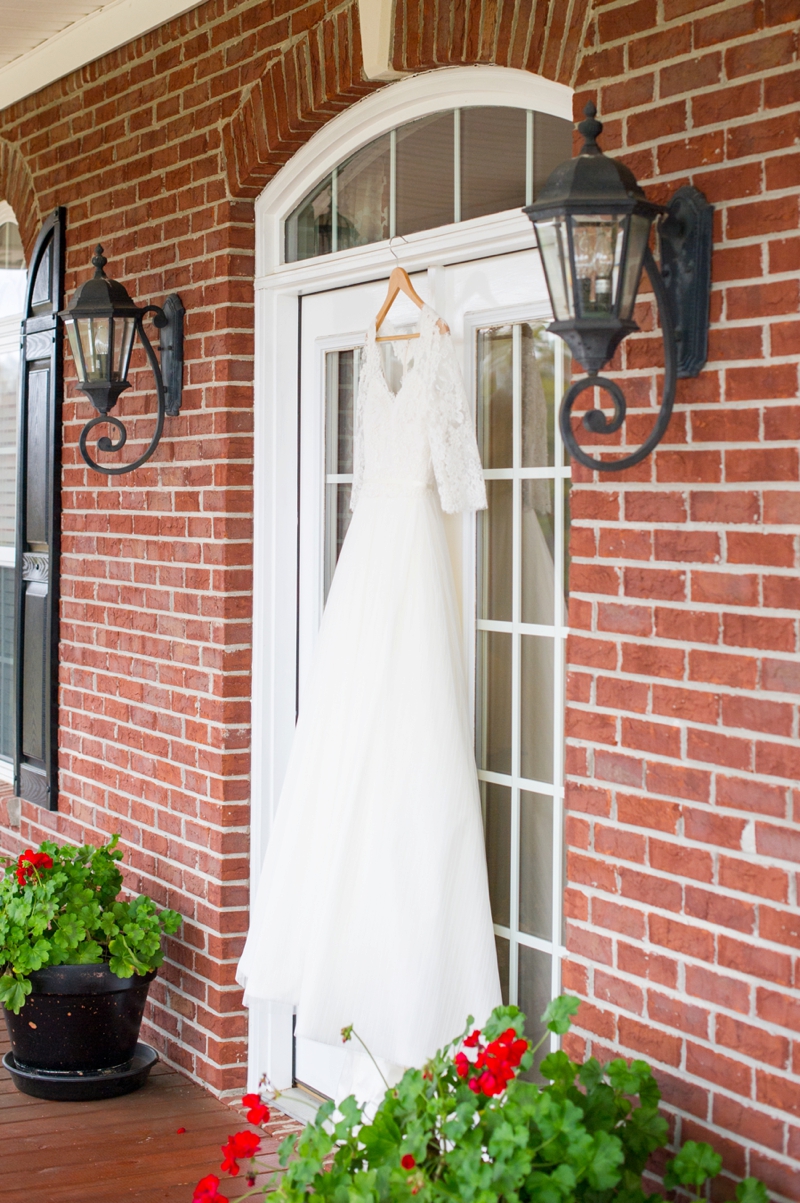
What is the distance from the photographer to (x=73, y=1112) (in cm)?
379

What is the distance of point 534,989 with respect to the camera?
10.5 feet

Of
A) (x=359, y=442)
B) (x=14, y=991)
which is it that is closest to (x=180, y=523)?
(x=359, y=442)

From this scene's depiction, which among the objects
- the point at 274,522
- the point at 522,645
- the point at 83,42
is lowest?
the point at 522,645

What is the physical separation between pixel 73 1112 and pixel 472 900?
1492 millimetres

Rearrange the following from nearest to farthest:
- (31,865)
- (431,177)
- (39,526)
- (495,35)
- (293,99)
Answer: (495,35)
(431,177)
(293,99)
(31,865)
(39,526)

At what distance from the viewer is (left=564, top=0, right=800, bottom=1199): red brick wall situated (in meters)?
2.32

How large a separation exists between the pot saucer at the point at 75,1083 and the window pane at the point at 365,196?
244 cm

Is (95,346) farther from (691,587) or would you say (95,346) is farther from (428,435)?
(691,587)

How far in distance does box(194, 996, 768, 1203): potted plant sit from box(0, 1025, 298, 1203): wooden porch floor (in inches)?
38.9

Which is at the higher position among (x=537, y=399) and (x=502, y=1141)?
(x=537, y=399)

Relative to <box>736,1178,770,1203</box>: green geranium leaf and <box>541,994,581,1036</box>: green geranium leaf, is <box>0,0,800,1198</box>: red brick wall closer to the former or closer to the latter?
<box>736,1178,770,1203</box>: green geranium leaf

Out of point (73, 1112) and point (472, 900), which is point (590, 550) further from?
point (73, 1112)

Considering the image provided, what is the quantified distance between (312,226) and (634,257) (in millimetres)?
1681

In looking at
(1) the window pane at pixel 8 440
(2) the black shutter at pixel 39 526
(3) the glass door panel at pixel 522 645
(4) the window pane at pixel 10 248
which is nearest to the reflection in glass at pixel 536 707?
(3) the glass door panel at pixel 522 645
